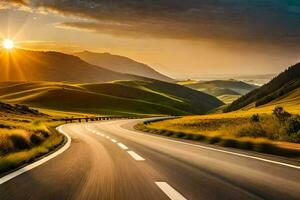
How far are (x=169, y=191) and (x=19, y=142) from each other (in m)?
12.4

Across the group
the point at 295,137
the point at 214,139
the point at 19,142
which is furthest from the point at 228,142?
the point at 19,142

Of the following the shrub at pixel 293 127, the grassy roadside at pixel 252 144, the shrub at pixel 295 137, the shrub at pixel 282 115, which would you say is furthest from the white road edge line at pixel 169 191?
the shrub at pixel 282 115

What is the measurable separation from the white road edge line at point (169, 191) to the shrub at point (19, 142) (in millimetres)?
10945

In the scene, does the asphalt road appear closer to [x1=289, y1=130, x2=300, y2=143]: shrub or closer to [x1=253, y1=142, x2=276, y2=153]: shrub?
[x1=253, y1=142, x2=276, y2=153]: shrub

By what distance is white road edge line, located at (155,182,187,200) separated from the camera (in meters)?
7.56

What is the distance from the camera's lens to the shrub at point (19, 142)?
61.2ft

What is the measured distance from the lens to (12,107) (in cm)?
9456

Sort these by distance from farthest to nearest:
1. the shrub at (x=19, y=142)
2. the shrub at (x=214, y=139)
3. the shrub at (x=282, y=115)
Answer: the shrub at (x=282, y=115) < the shrub at (x=214, y=139) < the shrub at (x=19, y=142)

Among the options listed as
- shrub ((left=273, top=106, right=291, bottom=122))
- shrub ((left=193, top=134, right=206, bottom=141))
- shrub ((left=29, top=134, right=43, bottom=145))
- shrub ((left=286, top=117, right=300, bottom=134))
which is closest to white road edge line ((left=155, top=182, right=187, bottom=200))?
shrub ((left=29, top=134, right=43, bottom=145))

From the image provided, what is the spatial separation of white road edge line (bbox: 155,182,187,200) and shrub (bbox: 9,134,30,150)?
1095cm

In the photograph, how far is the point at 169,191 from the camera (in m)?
8.16

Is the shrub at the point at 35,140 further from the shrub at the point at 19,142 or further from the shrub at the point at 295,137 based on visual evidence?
the shrub at the point at 295,137

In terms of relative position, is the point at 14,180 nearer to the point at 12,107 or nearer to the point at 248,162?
the point at 248,162

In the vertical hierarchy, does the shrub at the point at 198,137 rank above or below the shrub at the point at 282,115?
below
